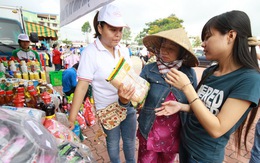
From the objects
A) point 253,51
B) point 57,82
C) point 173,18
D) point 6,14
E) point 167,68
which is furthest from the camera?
point 173,18

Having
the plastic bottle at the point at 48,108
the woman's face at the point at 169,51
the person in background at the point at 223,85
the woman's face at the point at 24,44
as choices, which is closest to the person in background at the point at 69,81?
the woman's face at the point at 24,44

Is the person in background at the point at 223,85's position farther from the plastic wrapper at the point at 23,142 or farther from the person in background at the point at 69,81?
the person in background at the point at 69,81

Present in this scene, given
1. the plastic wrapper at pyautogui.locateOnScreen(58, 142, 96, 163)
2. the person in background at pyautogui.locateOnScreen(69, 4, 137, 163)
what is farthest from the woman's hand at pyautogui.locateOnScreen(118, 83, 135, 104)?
the plastic wrapper at pyautogui.locateOnScreen(58, 142, 96, 163)

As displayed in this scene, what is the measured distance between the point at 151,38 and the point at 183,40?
0.29 m

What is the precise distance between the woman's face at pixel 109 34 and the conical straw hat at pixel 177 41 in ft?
0.84

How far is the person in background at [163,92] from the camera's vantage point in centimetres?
125

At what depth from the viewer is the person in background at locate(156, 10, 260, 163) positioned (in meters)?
0.88

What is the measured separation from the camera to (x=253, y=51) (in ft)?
3.18

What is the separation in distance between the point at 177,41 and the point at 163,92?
41cm

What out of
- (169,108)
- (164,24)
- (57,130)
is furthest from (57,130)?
(164,24)

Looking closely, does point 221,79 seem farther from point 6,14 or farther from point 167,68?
point 6,14

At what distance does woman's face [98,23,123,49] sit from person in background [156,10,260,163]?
699 mm

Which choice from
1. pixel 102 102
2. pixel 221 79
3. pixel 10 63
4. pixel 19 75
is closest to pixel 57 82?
pixel 10 63

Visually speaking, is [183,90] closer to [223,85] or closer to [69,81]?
[223,85]
